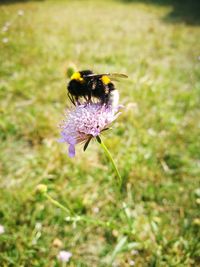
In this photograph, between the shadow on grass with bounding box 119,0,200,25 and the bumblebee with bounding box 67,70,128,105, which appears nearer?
the bumblebee with bounding box 67,70,128,105

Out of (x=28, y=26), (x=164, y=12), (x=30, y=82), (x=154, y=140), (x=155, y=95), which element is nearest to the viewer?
(x=154, y=140)

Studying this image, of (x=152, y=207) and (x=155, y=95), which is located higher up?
(x=155, y=95)

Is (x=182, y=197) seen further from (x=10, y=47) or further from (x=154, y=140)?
(x=10, y=47)

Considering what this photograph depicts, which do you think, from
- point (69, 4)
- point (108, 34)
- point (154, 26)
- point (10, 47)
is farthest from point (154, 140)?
point (69, 4)

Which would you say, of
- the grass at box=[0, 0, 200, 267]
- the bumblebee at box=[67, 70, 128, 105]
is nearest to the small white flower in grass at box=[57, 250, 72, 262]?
the grass at box=[0, 0, 200, 267]

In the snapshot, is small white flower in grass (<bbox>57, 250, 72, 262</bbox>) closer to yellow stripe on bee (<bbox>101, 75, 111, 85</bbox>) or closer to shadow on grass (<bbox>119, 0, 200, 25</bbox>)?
yellow stripe on bee (<bbox>101, 75, 111, 85</bbox>)

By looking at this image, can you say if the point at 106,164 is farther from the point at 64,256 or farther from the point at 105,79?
the point at 105,79

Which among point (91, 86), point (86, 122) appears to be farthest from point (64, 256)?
point (91, 86)
